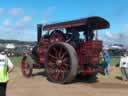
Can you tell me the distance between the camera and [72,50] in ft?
44.9

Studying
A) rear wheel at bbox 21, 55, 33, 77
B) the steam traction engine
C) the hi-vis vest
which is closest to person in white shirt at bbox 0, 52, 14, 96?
the hi-vis vest

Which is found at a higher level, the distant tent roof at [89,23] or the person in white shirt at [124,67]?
the distant tent roof at [89,23]

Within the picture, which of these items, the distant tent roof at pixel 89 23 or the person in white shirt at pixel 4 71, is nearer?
the person in white shirt at pixel 4 71

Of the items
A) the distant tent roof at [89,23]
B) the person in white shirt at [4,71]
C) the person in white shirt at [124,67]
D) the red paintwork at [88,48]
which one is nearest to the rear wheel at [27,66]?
the distant tent roof at [89,23]

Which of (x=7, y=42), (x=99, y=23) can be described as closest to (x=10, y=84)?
(x=99, y=23)

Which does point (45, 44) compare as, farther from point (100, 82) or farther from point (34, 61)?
point (100, 82)

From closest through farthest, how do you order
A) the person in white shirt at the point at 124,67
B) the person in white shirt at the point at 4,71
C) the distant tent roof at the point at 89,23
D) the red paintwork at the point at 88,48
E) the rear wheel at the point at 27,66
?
the person in white shirt at the point at 4,71 → the distant tent roof at the point at 89,23 → the red paintwork at the point at 88,48 → the person in white shirt at the point at 124,67 → the rear wheel at the point at 27,66

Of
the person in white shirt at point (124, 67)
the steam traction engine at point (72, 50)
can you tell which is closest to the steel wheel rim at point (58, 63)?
the steam traction engine at point (72, 50)

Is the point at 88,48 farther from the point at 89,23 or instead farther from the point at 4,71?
the point at 4,71

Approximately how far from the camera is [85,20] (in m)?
13.5

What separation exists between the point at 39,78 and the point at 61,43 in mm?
2377

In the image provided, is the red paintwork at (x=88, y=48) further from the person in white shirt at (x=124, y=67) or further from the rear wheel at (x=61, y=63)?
the person in white shirt at (x=124, y=67)

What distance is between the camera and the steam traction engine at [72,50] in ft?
44.8

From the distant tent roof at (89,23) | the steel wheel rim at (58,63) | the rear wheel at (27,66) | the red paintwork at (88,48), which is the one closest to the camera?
the distant tent roof at (89,23)
